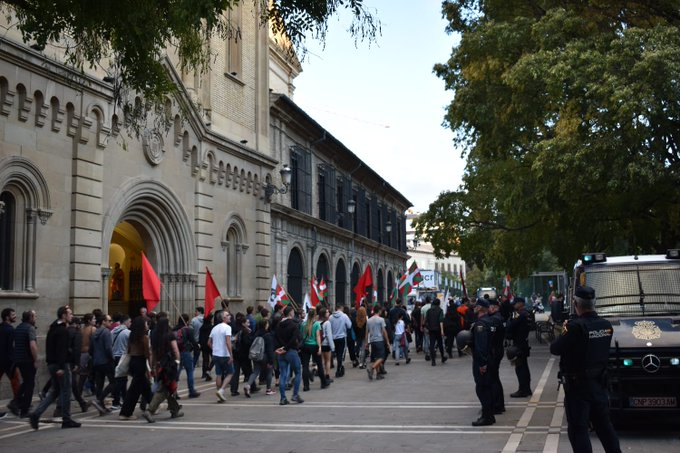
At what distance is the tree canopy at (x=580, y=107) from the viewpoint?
58.0 feet

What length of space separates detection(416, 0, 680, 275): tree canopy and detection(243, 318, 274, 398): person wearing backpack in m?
7.61

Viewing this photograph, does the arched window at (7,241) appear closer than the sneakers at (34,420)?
No

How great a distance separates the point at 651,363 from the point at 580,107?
9811mm

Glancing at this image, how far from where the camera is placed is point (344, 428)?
11820 mm

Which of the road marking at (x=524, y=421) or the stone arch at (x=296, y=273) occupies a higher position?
the stone arch at (x=296, y=273)

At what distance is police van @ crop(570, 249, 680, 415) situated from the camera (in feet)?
33.2

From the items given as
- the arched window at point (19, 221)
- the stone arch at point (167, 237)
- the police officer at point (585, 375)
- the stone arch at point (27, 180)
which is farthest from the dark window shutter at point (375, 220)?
the police officer at point (585, 375)

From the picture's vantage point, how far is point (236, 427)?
40.2 ft

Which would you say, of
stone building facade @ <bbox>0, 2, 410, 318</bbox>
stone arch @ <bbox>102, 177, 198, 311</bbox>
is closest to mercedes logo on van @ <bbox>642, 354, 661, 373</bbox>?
stone building facade @ <bbox>0, 2, 410, 318</bbox>

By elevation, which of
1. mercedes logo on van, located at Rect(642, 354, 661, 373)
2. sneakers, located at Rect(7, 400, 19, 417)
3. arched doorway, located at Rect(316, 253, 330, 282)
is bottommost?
sneakers, located at Rect(7, 400, 19, 417)

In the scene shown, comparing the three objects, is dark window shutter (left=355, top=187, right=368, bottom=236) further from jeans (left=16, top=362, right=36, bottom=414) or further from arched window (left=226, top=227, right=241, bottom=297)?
jeans (left=16, top=362, right=36, bottom=414)

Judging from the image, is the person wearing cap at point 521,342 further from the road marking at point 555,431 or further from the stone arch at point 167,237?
the stone arch at point 167,237

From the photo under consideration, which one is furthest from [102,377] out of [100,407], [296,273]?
[296,273]

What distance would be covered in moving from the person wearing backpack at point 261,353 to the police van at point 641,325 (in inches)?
254
